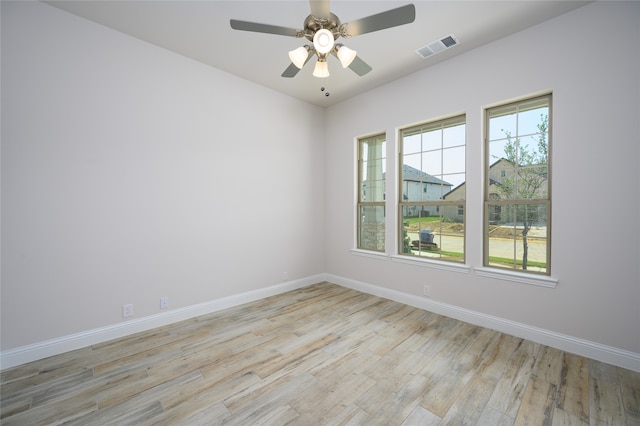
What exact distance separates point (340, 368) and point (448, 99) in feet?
10.5

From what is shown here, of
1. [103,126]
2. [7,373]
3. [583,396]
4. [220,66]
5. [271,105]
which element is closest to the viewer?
[583,396]

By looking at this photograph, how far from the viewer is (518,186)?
2.88m

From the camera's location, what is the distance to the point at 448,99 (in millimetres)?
3271

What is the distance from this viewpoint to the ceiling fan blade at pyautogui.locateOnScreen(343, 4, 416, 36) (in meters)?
1.65

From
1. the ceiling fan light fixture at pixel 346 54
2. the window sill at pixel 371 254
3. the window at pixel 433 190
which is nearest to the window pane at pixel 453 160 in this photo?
the window at pixel 433 190

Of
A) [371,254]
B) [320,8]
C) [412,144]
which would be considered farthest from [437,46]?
[371,254]

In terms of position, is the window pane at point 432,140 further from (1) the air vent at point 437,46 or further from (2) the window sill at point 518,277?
(2) the window sill at point 518,277

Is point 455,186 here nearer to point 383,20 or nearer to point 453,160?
point 453,160

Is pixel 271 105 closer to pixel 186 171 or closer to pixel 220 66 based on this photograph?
pixel 220 66

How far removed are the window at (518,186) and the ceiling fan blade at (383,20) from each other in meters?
1.95

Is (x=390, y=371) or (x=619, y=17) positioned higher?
(x=619, y=17)

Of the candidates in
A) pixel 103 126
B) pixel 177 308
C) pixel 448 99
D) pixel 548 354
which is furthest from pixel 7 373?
pixel 448 99

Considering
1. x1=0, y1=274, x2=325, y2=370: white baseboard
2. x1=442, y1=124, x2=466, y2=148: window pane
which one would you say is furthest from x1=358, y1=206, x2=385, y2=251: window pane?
x1=0, y1=274, x2=325, y2=370: white baseboard

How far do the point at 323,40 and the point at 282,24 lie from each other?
1.08 metres
